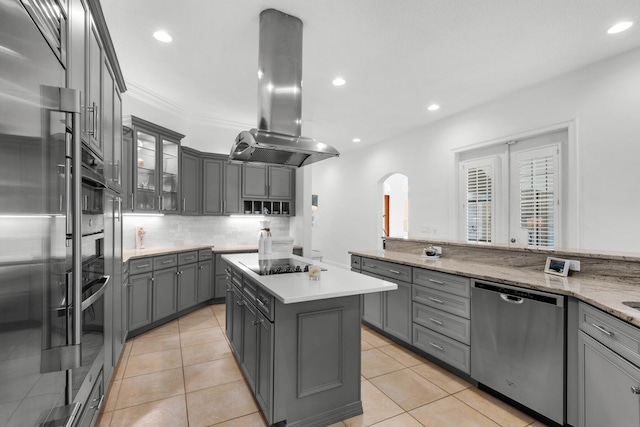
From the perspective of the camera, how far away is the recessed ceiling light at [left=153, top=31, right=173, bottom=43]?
9.07 feet

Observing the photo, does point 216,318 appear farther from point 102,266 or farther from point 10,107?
point 10,107

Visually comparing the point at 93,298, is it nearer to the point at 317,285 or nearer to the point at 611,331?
the point at 317,285

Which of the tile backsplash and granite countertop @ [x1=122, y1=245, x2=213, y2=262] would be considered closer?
granite countertop @ [x1=122, y1=245, x2=213, y2=262]

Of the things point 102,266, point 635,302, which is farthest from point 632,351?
point 102,266

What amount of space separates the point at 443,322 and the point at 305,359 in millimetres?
1467

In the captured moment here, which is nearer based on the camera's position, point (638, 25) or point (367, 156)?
point (638, 25)

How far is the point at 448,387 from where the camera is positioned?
2543 mm

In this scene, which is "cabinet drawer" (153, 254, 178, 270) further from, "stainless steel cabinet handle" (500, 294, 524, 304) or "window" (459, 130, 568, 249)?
"window" (459, 130, 568, 249)

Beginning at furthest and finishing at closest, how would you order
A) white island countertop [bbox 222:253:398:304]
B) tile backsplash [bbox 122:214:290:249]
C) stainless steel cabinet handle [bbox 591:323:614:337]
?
tile backsplash [bbox 122:214:290:249]
white island countertop [bbox 222:253:398:304]
stainless steel cabinet handle [bbox 591:323:614:337]

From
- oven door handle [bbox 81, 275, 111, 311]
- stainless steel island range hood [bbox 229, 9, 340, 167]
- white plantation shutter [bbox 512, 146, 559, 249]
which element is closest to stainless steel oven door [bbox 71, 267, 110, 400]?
oven door handle [bbox 81, 275, 111, 311]

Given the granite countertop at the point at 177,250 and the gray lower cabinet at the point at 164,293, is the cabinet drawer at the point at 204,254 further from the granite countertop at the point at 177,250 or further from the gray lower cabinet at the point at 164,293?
the gray lower cabinet at the point at 164,293

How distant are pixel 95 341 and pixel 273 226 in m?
4.10

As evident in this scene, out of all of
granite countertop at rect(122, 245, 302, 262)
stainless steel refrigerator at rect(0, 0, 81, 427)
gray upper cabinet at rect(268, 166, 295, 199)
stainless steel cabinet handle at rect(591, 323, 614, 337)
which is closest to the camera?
stainless steel refrigerator at rect(0, 0, 81, 427)

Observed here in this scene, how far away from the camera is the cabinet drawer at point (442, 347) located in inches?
102
